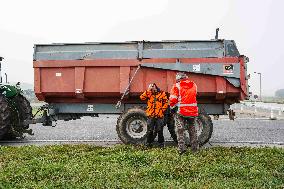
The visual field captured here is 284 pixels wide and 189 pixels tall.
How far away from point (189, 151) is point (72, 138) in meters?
4.86

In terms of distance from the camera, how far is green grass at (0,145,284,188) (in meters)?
5.97

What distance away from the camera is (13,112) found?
11539 millimetres

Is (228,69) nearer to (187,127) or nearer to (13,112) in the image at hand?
(187,127)

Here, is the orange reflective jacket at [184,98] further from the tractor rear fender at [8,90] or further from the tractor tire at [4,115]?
the tractor rear fender at [8,90]

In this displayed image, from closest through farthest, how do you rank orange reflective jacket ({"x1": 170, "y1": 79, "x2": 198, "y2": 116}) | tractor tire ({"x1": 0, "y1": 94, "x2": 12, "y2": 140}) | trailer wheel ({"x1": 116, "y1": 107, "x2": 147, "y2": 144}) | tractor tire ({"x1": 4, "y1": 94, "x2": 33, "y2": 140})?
1. orange reflective jacket ({"x1": 170, "y1": 79, "x2": 198, "y2": 116})
2. trailer wheel ({"x1": 116, "y1": 107, "x2": 147, "y2": 144})
3. tractor tire ({"x1": 0, "y1": 94, "x2": 12, "y2": 140})
4. tractor tire ({"x1": 4, "y1": 94, "x2": 33, "y2": 140})

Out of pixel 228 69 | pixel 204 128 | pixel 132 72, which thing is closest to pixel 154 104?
pixel 132 72

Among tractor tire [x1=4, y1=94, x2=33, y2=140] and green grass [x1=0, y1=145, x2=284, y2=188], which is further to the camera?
tractor tire [x1=4, y1=94, x2=33, y2=140]

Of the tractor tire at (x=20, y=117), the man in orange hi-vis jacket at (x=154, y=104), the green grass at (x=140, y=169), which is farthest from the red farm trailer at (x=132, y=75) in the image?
the green grass at (x=140, y=169)

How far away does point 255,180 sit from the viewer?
614 cm

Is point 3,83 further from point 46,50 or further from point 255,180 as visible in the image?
point 255,180

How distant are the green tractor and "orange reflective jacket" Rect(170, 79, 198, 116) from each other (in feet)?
14.9

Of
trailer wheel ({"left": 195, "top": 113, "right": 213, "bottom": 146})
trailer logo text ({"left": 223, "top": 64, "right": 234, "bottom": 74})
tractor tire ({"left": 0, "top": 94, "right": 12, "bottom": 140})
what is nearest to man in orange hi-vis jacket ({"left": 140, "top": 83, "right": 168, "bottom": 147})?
trailer wheel ({"left": 195, "top": 113, "right": 213, "bottom": 146})

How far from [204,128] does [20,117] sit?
5.36 metres

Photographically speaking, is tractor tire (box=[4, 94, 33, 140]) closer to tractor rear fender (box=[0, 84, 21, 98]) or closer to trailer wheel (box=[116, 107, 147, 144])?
tractor rear fender (box=[0, 84, 21, 98])
